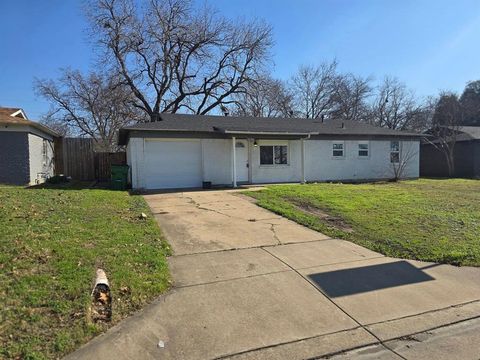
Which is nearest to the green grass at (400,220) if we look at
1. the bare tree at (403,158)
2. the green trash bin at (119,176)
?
the green trash bin at (119,176)

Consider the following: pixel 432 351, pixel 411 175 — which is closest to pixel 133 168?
pixel 432 351

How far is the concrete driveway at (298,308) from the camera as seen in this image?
330 centimetres

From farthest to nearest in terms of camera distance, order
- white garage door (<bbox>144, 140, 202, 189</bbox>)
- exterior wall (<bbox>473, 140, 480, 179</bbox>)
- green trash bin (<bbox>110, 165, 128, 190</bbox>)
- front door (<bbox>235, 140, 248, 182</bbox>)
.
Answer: exterior wall (<bbox>473, 140, 480, 179</bbox>)
front door (<bbox>235, 140, 248, 182</bbox>)
white garage door (<bbox>144, 140, 202, 189</bbox>)
green trash bin (<bbox>110, 165, 128, 190</bbox>)

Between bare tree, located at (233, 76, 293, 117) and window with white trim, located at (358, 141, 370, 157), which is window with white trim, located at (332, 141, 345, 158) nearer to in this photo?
window with white trim, located at (358, 141, 370, 157)

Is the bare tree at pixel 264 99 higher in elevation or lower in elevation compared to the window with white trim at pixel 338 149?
higher

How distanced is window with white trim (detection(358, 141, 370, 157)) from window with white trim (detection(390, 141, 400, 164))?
1.80 meters

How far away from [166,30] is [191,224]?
2738 cm

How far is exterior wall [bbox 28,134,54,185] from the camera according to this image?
51.9ft

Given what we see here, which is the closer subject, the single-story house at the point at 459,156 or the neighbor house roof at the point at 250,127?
the neighbor house roof at the point at 250,127

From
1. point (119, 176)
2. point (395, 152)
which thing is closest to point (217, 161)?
point (119, 176)

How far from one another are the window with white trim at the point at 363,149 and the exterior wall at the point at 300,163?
0.61ft

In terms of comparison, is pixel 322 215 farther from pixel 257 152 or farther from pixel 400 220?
pixel 257 152

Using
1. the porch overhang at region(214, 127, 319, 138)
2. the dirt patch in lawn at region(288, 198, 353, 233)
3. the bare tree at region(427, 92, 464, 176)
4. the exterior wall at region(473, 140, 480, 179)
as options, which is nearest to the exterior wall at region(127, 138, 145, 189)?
the porch overhang at region(214, 127, 319, 138)

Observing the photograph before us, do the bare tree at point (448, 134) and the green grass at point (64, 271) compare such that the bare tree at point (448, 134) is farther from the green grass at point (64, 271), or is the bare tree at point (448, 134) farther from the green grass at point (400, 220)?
the green grass at point (64, 271)
